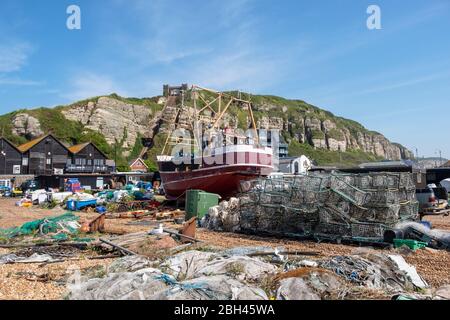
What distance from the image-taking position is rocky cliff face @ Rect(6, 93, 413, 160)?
91.3m

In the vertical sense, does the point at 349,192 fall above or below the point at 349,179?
below

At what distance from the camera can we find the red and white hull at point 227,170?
2325 centimetres

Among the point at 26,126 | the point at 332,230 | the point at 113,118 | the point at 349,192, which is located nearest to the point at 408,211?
the point at 349,192

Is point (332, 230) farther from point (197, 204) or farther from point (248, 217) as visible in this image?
point (197, 204)

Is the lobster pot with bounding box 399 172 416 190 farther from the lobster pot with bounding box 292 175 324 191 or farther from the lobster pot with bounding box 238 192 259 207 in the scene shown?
the lobster pot with bounding box 238 192 259 207

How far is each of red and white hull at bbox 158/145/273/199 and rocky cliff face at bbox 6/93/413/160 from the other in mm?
10235

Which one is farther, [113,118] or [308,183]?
[113,118]

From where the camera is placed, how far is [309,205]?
1199cm

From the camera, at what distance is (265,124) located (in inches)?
5212

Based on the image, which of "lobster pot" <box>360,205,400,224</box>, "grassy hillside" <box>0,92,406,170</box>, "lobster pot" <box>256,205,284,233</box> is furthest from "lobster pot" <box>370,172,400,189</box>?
"grassy hillside" <box>0,92,406,170</box>

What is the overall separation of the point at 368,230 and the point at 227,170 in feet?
42.9
